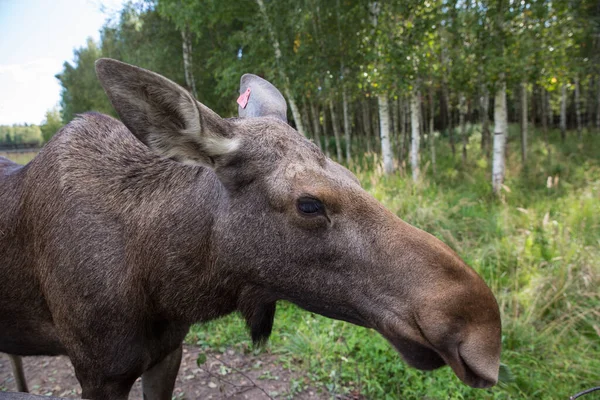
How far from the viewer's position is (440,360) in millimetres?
1567

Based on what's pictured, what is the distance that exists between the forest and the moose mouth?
63 centimetres

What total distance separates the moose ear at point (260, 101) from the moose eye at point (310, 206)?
2.69ft

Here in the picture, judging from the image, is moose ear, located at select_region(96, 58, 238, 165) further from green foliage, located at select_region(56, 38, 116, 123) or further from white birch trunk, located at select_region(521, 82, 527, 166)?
green foliage, located at select_region(56, 38, 116, 123)

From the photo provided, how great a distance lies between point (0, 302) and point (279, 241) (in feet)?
5.70

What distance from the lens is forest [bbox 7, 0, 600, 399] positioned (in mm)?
3666

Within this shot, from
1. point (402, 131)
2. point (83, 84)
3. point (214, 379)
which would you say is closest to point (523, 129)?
point (402, 131)

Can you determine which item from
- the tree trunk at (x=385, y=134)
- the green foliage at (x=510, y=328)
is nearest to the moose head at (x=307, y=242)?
the green foliage at (x=510, y=328)

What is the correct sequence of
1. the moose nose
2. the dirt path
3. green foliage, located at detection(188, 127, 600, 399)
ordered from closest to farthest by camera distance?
the moose nose → green foliage, located at detection(188, 127, 600, 399) → the dirt path

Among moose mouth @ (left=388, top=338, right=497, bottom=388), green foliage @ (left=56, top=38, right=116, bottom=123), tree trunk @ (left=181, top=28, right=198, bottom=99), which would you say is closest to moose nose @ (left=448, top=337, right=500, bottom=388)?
moose mouth @ (left=388, top=338, right=497, bottom=388)

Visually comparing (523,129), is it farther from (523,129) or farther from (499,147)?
(499,147)

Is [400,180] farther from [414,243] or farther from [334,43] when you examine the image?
[414,243]

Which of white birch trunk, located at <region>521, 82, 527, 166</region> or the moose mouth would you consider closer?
the moose mouth

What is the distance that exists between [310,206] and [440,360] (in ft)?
2.63

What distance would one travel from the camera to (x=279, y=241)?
175 centimetres
